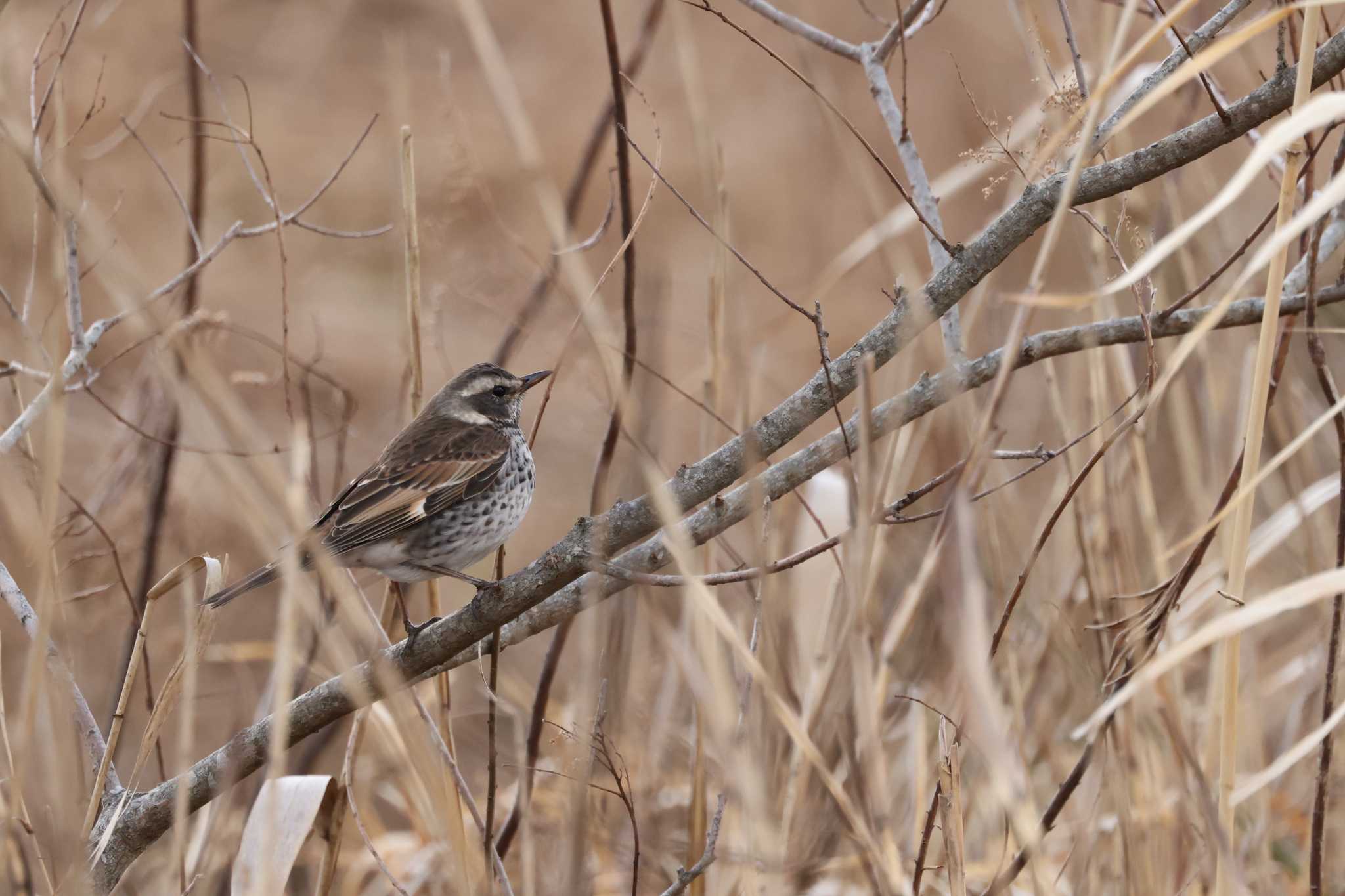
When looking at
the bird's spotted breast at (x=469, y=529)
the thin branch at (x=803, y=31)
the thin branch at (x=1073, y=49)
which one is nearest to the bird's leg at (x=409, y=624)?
the bird's spotted breast at (x=469, y=529)

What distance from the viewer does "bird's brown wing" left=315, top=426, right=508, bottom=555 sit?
3361mm

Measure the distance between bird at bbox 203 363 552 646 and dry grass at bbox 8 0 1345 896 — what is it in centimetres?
16

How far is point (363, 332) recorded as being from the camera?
882cm

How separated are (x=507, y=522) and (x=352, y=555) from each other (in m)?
0.42

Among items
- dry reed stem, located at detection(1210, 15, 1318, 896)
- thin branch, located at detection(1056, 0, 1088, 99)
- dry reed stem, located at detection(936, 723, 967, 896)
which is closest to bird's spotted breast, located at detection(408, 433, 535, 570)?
dry reed stem, located at detection(936, 723, 967, 896)

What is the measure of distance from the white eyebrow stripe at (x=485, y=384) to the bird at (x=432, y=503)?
3.9 inches

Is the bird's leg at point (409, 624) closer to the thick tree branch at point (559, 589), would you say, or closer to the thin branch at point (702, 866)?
the thick tree branch at point (559, 589)

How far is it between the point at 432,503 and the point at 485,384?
72 centimetres

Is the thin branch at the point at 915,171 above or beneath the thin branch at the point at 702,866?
above

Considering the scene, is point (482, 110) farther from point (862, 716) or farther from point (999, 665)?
point (862, 716)

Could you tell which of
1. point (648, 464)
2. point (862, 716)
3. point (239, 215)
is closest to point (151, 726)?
point (648, 464)

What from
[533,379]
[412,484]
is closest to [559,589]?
[412,484]

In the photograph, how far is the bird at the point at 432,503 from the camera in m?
3.34

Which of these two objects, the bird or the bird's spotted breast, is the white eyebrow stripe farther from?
the bird's spotted breast
